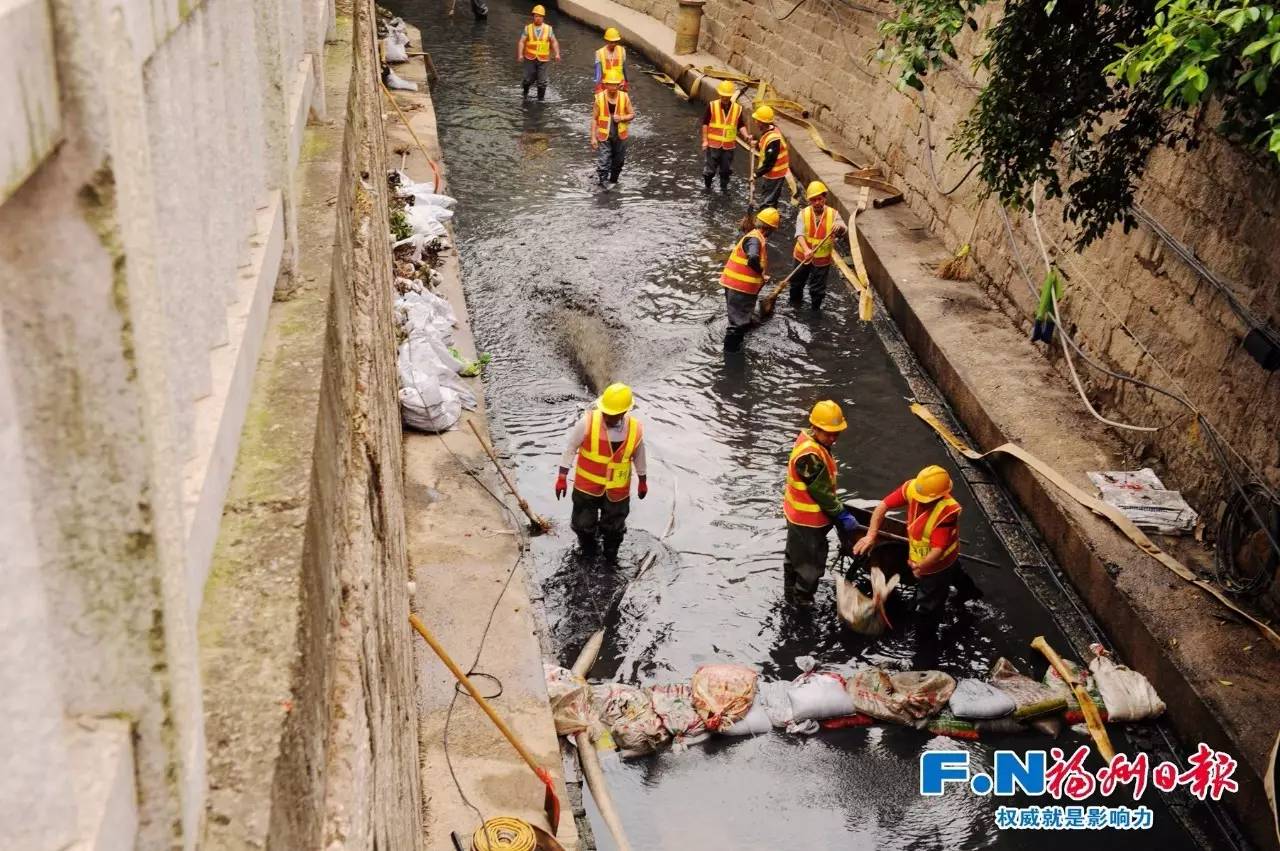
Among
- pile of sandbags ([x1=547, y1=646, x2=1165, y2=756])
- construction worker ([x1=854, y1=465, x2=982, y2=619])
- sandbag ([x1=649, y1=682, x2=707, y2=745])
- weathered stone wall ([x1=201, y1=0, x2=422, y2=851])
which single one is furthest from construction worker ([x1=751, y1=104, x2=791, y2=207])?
weathered stone wall ([x1=201, y1=0, x2=422, y2=851])

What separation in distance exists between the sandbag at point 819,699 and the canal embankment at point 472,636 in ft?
5.57

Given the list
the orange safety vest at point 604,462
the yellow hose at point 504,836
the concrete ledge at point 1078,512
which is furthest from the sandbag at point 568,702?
the concrete ledge at point 1078,512

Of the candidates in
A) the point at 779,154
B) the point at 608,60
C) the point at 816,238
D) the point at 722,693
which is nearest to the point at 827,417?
the point at 722,693

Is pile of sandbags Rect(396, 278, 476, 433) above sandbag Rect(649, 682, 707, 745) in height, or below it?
above

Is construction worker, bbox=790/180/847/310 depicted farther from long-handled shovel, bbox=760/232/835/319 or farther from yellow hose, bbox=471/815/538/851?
yellow hose, bbox=471/815/538/851

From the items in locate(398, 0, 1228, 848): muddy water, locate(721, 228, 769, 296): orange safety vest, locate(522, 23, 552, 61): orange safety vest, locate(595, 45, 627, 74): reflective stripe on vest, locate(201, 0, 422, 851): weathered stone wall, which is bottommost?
locate(398, 0, 1228, 848): muddy water

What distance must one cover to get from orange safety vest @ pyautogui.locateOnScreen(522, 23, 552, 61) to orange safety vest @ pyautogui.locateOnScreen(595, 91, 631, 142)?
458 centimetres

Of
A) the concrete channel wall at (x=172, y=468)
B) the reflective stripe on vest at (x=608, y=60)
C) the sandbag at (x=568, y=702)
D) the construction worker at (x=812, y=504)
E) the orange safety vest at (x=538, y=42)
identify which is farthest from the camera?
the orange safety vest at (x=538, y=42)

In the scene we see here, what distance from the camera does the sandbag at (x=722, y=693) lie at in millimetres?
7281

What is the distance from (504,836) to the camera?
5.20 meters

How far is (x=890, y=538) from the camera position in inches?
341

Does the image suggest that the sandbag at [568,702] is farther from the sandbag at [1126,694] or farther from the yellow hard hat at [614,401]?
the sandbag at [1126,694]

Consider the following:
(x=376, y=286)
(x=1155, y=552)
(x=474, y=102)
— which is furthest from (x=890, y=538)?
(x=474, y=102)

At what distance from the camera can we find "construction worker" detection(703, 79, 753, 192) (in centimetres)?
1677
